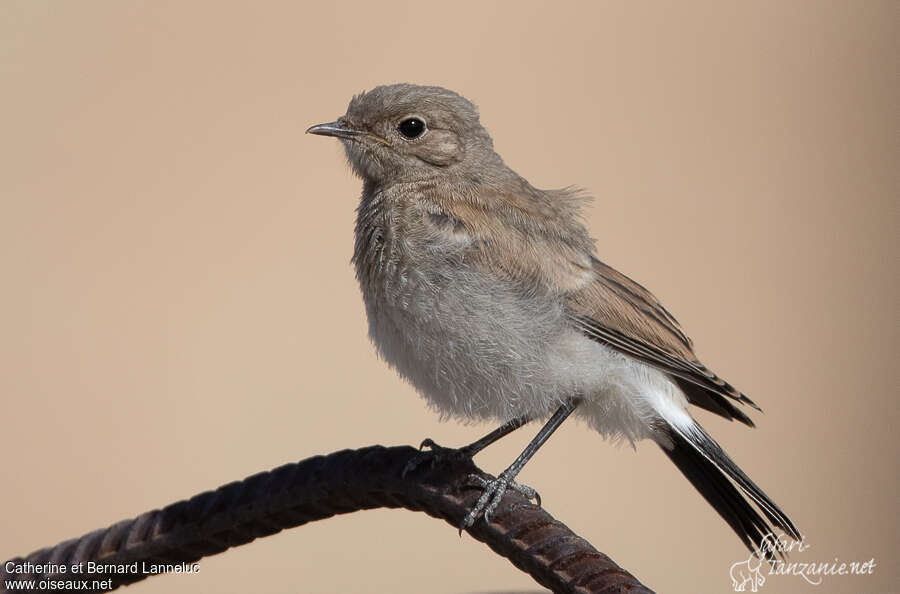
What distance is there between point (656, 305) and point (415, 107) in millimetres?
974

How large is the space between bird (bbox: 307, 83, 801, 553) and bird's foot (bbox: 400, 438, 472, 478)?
0.01 m

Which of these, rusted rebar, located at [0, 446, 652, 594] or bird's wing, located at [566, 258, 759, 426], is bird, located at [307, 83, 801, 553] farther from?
rusted rebar, located at [0, 446, 652, 594]

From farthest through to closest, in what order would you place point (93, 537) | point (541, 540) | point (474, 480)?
point (474, 480)
point (93, 537)
point (541, 540)

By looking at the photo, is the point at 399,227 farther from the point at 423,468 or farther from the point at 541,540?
the point at 541,540

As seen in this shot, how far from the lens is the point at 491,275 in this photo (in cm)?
252

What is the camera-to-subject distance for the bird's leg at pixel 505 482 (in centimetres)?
191

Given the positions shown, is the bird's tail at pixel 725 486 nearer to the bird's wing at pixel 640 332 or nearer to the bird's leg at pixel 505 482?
the bird's wing at pixel 640 332

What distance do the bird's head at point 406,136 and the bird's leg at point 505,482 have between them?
82cm

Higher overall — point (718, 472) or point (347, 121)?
point (347, 121)

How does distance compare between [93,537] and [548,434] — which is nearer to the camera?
[93,537]

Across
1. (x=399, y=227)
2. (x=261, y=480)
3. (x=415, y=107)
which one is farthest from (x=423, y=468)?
(x=415, y=107)

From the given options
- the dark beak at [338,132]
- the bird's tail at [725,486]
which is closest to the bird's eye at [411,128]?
the dark beak at [338,132]

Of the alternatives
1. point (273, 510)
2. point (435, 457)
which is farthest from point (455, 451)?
point (273, 510)

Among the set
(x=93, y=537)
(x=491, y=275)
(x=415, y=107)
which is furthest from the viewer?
(x=415, y=107)
